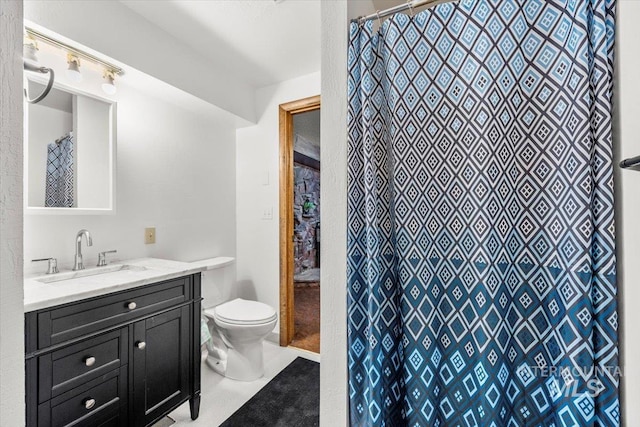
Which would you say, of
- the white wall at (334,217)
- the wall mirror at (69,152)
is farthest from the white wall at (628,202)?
the wall mirror at (69,152)

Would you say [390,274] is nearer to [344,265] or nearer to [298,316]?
[344,265]

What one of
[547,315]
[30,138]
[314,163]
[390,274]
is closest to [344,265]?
[390,274]

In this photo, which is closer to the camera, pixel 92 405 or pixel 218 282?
pixel 92 405

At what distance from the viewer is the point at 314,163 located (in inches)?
155

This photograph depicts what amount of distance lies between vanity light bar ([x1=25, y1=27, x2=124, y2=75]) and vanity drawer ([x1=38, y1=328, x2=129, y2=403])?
1.39 metres

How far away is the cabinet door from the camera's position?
136 centimetres

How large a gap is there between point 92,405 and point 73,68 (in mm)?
1621

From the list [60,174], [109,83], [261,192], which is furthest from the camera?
[261,192]

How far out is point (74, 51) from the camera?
148 cm

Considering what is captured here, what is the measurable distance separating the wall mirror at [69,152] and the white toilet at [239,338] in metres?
0.99

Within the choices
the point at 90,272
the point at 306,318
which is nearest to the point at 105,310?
the point at 90,272

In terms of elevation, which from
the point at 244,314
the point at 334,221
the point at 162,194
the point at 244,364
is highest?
the point at 162,194

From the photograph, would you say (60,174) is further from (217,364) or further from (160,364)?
(217,364)

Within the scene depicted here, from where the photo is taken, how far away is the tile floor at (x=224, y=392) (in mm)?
1610
